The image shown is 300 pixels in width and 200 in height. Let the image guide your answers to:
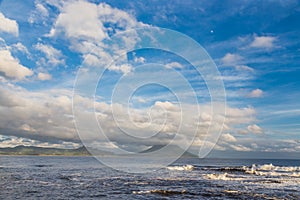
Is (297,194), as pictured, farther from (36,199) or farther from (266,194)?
(36,199)

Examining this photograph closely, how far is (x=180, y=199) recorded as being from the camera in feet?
128

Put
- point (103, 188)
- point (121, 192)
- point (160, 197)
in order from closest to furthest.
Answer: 1. point (160, 197)
2. point (121, 192)
3. point (103, 188)

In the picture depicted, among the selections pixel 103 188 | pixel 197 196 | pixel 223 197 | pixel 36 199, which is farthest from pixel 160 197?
pixel 36 199

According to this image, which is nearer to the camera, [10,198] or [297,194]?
[10,198]

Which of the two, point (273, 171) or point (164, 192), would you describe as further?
point (273, 171)

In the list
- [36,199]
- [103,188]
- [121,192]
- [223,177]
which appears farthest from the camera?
[223,177]

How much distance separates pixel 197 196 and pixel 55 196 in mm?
19471

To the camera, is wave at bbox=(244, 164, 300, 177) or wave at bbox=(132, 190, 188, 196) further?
wave at bbox=(244, 164, 300, 177)

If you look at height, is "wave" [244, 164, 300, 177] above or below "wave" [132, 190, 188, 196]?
above

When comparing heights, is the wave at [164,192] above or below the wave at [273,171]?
below

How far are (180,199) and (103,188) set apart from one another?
47.5 feet

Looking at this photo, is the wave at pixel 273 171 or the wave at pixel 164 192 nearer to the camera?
the wave at pixel 164 192

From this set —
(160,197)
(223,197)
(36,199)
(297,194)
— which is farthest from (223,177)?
(36,199)

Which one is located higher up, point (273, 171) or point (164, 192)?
point (273, 171)
